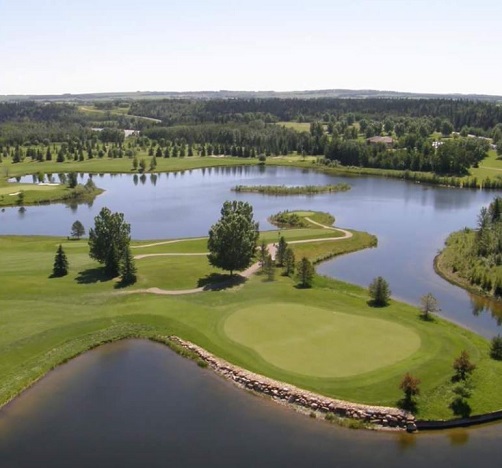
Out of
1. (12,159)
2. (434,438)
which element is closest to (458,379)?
(434,438)

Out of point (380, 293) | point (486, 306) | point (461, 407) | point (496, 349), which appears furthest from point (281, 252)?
point (461, 407)

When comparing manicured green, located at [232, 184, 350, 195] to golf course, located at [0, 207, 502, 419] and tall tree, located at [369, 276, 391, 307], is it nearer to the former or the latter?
golf course, located at [0, 207, 502, 419]

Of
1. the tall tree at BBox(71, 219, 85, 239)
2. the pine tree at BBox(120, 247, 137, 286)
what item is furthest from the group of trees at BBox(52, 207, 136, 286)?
the tall tree at BBox(71, 219, 85, 239)

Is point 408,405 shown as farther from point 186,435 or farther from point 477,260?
point 477,260

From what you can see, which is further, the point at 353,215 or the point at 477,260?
the point at 353,215

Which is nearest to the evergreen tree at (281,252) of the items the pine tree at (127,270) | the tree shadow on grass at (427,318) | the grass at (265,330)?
the grass at (265,330)

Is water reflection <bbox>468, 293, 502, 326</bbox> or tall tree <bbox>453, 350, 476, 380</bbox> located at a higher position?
tall tree <bbox>453, 350, 476, 380</bbox>
